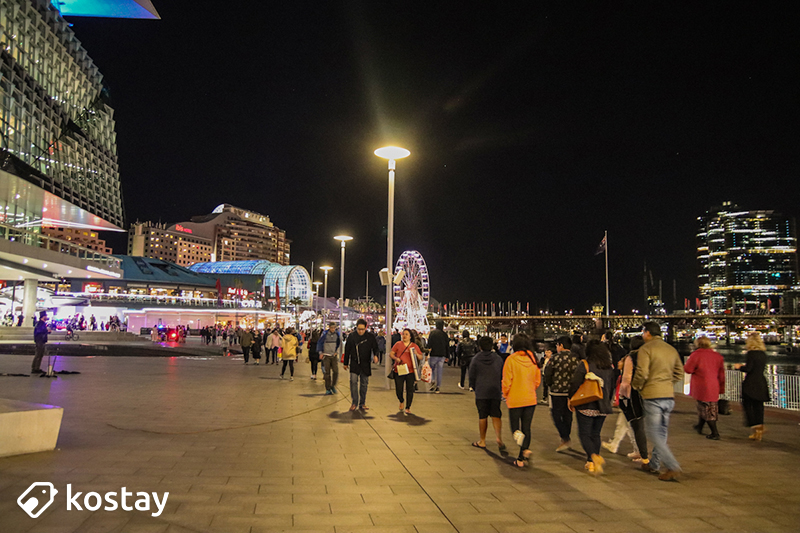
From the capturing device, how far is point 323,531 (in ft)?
14.3

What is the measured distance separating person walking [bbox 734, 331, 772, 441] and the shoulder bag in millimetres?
3562

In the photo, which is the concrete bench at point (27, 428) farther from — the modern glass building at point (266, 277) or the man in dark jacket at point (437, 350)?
the modern glass building at point (266, 277)

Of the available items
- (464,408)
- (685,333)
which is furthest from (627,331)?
(464,408)

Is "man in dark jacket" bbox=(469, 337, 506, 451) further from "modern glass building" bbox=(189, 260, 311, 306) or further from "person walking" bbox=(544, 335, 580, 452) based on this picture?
"modern glass building" bbox=(189, 260, 311, 306)

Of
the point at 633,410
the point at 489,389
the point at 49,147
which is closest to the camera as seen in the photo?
the point at 633,410

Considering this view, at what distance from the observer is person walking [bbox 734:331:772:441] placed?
866 centimetres

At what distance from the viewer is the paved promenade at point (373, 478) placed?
4.61 metres

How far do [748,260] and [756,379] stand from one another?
650ft

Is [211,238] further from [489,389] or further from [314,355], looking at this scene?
[489,389]

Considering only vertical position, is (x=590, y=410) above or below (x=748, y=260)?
below

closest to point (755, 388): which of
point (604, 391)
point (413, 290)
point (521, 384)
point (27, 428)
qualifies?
point (604, 391)

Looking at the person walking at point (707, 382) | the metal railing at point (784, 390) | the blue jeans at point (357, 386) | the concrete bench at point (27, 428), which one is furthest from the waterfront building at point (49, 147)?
the metal railing at point (784, 390)

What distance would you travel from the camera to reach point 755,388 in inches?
349

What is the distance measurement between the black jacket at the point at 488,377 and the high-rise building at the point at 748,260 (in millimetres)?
180952
